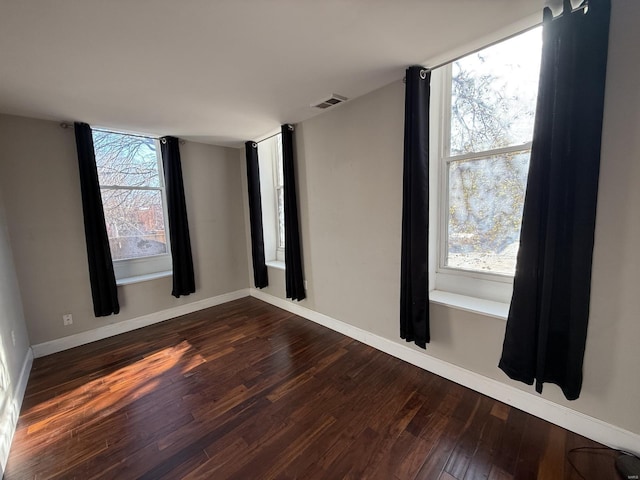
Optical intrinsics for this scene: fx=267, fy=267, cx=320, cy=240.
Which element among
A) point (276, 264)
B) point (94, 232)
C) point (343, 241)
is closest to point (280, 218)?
point (276, 264)

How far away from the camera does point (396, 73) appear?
2070mm

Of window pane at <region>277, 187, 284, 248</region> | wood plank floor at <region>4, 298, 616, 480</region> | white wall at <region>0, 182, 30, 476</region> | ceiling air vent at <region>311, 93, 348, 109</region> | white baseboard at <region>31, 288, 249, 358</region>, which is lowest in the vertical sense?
wood plank floor at <region>4, 298, 616, 480</region>

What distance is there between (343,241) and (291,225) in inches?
29.0

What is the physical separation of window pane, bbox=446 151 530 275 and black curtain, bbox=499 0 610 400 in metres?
0.32

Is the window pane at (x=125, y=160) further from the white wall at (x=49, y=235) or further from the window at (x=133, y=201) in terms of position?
the white wall at (x=49, y=235)

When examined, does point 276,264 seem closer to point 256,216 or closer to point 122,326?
point 256,216

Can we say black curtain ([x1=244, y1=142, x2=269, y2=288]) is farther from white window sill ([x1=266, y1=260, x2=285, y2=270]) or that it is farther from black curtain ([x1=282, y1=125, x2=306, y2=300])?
black curtain ([x1=282, y1=125, x2=306, y2=300])

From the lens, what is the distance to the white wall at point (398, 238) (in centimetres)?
134

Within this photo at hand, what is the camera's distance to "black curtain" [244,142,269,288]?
12.3 feet

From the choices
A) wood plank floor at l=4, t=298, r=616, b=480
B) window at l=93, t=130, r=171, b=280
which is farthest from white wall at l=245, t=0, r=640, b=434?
window at l=93, t=130, r=171, b=280

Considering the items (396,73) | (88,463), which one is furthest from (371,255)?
(88,463)

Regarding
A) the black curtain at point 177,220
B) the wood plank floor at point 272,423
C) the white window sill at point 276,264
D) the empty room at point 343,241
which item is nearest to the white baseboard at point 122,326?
the empty room at point 343,241

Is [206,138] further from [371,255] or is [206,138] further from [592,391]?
[592,391]

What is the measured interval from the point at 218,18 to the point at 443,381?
2803mm
